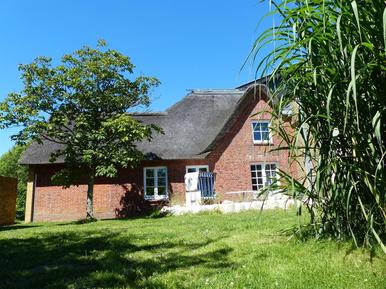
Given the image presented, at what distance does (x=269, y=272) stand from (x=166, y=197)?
17302mm

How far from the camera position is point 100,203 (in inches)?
851

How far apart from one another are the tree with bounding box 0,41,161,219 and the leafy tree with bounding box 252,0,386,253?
12.5m

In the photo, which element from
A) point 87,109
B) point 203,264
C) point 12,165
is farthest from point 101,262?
point 12,165

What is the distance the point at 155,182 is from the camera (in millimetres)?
21969

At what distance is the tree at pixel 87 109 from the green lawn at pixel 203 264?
979 cm

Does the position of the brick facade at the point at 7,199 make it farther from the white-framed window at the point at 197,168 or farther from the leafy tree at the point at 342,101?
the leafy tree at the point at 342,101

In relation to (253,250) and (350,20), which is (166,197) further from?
(350,20)

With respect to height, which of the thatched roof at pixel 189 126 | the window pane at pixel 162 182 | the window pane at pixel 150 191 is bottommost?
the window pane at pixel 150 191

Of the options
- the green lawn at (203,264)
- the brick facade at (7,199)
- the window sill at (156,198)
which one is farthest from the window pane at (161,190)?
the green lawn at (203,264)

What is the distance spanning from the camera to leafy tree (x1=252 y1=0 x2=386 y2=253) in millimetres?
3855

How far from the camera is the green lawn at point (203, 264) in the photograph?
4.25m

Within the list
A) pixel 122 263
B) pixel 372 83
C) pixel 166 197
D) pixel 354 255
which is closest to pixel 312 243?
pixel 354 255

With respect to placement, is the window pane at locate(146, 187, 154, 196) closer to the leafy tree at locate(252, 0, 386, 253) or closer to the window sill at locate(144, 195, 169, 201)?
the window sill at locate(144, 195, 169, 201)

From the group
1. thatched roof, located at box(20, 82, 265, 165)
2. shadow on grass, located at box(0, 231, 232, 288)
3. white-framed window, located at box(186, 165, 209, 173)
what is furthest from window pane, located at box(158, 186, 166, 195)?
shadow on grass, located at box(0, 231, 232, 288)
